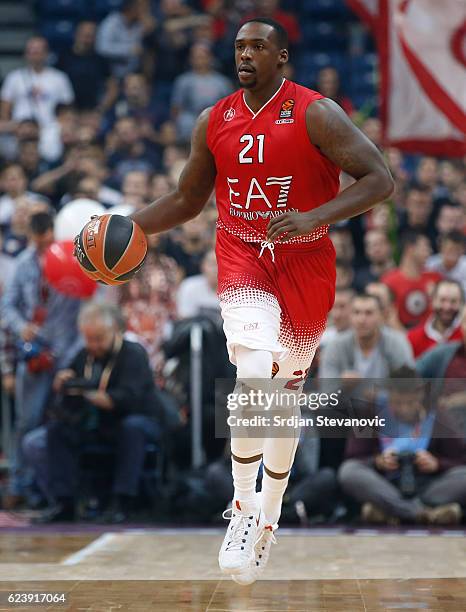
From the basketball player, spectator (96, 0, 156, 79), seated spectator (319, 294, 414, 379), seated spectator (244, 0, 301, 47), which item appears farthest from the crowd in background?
the basketball player

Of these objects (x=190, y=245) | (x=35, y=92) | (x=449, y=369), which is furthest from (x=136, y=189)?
(x=449, y=369)

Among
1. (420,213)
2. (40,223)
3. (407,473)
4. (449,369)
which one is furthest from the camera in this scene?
(420,213)

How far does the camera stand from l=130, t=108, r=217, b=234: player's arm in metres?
5.71

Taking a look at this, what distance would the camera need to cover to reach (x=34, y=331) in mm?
8914

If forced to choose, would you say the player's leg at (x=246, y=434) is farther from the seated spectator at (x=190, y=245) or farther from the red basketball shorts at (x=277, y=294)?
the seated spectator at (x=190, y=245)

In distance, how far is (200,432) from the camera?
8.56 m

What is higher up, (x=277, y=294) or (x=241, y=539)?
(x=277, y=294)

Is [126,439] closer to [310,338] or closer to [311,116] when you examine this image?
[310,338]

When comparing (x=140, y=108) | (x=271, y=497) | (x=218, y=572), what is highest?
(x=140, y=108)

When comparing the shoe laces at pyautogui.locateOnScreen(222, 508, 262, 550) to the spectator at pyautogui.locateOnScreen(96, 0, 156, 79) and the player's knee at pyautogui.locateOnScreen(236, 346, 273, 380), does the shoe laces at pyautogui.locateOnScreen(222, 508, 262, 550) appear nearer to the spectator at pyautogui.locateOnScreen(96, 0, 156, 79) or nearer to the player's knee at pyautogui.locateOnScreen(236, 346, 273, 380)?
the player's knee at pyautogui.locateOnScreen(236, 346, 273, 380)

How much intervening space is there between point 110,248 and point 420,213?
5.70m

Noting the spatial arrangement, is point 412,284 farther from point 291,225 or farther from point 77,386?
point 291,225

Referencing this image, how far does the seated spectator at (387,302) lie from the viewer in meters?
8.66

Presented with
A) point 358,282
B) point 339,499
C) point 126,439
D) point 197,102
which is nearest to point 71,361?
point 126,439
